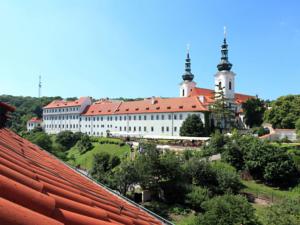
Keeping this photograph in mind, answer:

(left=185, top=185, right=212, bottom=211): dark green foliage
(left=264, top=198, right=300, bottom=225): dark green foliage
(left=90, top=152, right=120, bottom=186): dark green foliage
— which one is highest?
(left=90, top=152, right=120, bottom=186): dark green foliage

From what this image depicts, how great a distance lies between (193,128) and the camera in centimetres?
6138

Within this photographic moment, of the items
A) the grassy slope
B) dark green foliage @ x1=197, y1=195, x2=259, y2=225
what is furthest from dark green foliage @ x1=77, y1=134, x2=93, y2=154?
dark green foliage @ x1=197, y1=195, x2=259, y2=225

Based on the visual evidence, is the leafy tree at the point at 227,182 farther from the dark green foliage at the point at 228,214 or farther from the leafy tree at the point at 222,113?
the leafy tree at the point at 222,113

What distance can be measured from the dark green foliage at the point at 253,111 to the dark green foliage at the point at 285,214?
49751 mm

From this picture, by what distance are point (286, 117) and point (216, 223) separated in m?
45.0

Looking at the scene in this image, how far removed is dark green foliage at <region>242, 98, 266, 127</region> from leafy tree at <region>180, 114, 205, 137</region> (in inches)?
612

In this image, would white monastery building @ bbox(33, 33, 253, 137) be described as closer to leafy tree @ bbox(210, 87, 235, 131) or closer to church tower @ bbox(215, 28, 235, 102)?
church tower @ bbox(215, 28, 235, 102)

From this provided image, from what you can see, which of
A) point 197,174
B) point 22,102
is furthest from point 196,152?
point 22,102

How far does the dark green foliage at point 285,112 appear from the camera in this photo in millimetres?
60375

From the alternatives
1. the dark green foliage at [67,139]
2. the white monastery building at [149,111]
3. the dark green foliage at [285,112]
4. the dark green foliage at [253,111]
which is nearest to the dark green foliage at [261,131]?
the dark green foliage at [285,112]

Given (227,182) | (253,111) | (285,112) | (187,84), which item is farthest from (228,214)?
(187,84)

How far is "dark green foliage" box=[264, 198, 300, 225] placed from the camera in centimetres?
2038

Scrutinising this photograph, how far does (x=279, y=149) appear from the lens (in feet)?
126

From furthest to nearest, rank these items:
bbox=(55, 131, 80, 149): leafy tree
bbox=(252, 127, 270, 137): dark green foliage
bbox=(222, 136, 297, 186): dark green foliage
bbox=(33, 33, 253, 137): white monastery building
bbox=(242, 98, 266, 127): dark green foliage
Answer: bbox=(55, 131, 80, 149): leafy tree
bbox=(242, 98, 266, 127): dark green foliage
bbox=(33, 33, 253, 137): white monastery building
bbox=(252, 127, 270, 137): dark green foliage
bbox=(222, 136, 297, 186): dark green foliage
